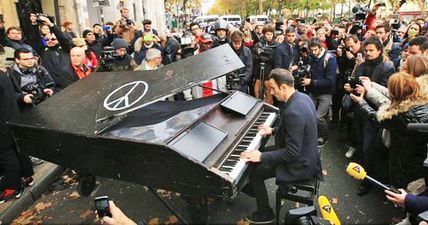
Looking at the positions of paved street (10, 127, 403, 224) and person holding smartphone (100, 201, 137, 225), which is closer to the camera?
person holding smartphone (100, 201, 137, 225)

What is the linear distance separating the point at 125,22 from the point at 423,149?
805 centimetres

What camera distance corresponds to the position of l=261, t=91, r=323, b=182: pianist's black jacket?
3168 mm

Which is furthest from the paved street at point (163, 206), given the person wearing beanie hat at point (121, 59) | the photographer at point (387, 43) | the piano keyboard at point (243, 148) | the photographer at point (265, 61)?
the photographer at point (387, 43)

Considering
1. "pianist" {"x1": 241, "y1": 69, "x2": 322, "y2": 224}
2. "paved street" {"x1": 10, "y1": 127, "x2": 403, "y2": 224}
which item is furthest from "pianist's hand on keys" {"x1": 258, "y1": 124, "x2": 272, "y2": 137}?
"paved street" {"x1": 10, "y1": 127, "x2": 403, "y2": 224}

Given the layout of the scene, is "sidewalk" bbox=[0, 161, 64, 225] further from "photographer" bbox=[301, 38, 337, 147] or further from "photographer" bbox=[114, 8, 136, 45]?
"photographer" bbox=[114, 8, 136, 45]

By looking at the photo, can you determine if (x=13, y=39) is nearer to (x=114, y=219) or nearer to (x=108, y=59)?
(x=108, y=59)

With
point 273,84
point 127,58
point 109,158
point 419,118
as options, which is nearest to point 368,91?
point 419,118

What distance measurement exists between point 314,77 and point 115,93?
12.5 feet

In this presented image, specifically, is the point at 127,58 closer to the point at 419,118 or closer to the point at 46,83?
the point at 46,83

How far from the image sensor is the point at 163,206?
427 cm

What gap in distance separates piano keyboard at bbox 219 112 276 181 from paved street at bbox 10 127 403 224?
107 cm

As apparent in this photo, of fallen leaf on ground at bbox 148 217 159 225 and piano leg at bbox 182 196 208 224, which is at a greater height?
piano leg at bbox 182 196 208 224

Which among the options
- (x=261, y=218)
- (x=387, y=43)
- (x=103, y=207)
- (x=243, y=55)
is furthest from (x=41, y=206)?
(x=387, y=43)

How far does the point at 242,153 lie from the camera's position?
309 centimetres
